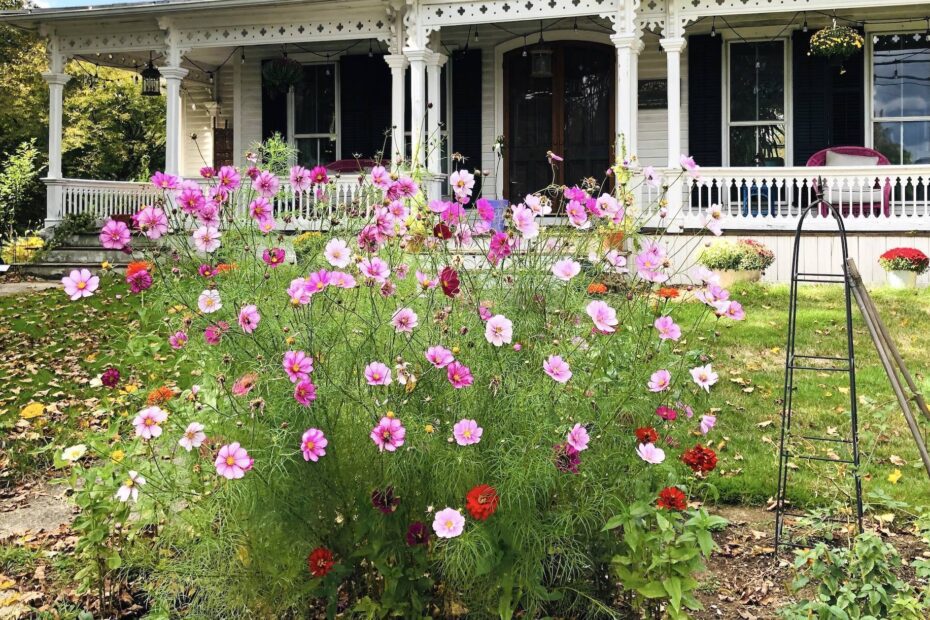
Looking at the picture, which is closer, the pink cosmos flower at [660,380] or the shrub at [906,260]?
the pink cosmos flower at [660,380]

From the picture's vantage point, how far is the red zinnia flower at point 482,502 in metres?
2.38

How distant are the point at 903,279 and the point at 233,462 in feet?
29.6

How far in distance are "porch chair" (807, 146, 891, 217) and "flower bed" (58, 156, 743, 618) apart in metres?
8.71

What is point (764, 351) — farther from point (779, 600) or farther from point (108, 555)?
point (108, 555)

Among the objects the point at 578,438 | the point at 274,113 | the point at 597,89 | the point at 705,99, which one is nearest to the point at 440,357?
the point at 578,438

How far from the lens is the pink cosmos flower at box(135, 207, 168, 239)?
2.84 metres

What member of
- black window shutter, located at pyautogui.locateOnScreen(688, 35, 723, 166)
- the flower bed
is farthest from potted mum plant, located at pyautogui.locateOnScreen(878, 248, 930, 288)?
the flower bed

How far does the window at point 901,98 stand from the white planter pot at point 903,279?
10.8 feet

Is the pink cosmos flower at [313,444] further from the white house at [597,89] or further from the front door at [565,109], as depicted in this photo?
the front door at [565,109]

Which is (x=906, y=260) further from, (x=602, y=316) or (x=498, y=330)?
(x=498, y=330)

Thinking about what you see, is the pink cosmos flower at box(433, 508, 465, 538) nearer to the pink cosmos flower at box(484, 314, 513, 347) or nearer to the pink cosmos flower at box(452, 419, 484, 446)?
the pink cosmos flower at box(452, 419, 484, 446)

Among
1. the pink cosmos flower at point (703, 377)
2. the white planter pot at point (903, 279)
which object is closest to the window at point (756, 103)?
the white planter pot at point (903, 279)

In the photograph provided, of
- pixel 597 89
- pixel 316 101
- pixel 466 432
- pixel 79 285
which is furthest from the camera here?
pixel 316 101

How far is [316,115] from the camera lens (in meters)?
14.5
